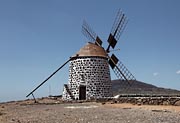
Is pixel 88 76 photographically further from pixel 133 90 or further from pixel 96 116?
pixel 133 90

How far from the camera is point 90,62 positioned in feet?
121

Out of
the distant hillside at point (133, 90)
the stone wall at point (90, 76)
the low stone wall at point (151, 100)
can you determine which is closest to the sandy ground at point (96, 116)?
the low stone wall at point (151, 100)

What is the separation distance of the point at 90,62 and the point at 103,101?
6500 mm

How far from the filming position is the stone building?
36594 millimetres

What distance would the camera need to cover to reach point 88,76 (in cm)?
3656

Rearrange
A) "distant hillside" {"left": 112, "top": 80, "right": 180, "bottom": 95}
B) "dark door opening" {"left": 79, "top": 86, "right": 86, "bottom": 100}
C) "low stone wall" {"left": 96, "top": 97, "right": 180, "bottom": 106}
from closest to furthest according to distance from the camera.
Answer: "low stone wall" {"left": 96, "top": 97, "right": 180, "bottom": 106}, "dark door opening" {"left": 79, "top": 86, "right": 86, "bottom": 100}, "distant hillside" {"left": 112, "top": 80, "right": 180, "bottom": 95}

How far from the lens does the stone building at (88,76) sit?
3659 cm

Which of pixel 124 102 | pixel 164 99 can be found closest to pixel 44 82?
pixel 124 102

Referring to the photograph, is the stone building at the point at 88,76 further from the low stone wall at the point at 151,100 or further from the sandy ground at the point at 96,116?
the sandy ground at the point at 96,116

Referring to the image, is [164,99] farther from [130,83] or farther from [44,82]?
[44,82]

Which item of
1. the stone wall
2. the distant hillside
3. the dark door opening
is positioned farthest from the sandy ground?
the distant hillside

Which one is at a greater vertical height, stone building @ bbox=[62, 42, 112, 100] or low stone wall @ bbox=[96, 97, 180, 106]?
stone building @ bbox=[62, 42, 112, 100]

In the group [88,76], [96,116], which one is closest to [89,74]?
[88,76]

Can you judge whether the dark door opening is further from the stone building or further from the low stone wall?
the low stone wall
